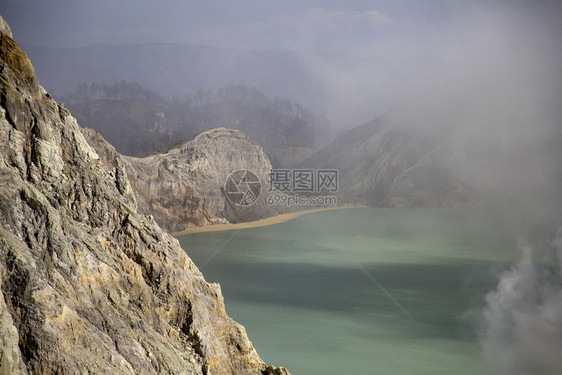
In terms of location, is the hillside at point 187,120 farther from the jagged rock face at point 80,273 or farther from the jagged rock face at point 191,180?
the jagged rock face at point 80,273

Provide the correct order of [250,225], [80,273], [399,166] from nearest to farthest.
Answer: [80,273]
[250,225]
[399,166]

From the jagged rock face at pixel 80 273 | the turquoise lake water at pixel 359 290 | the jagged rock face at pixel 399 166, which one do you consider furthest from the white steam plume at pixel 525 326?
the jagged rock face at pixel 399 166

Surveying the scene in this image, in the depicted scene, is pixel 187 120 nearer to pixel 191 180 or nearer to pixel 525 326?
pixel 191 180

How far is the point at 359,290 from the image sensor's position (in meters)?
19.3

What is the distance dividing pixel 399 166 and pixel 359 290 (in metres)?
45.8

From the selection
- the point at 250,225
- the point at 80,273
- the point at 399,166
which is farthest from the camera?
the point at 399,166

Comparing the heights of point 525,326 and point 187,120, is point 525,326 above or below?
below

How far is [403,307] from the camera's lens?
17.3m

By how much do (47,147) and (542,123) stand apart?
53624mm

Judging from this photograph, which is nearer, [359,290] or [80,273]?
[80,273]

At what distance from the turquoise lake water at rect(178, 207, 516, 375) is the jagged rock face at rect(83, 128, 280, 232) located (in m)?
3.27

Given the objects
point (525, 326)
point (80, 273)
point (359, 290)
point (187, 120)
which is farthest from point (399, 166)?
point (80, 273)

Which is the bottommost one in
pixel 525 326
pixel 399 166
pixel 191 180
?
pixel 525 326

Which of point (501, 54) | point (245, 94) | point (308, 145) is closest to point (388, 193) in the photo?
point (501, 54)
